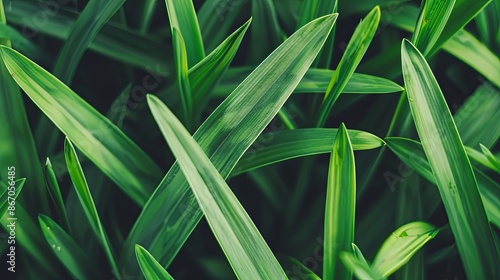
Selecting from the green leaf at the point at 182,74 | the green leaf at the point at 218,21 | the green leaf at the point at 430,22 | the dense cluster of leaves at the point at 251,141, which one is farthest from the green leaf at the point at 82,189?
the green leaf at the point at 430,22

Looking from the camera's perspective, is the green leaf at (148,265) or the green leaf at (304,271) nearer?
the green leaf at (148,265)

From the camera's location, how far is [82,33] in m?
0.65

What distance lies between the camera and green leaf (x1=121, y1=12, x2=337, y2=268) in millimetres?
548

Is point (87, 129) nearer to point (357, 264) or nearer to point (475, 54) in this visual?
point (357, 264)

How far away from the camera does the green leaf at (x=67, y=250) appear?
1.90ft

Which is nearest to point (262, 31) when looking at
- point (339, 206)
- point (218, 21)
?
point (218, 21)

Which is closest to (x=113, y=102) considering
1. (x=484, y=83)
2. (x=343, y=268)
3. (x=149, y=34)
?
(x=149, y=34)

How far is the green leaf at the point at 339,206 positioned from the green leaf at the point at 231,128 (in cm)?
7

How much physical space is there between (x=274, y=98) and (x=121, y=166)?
0.17 meters

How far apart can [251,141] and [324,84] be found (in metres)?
0.15

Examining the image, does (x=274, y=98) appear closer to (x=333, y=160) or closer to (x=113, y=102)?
(x=333, y=160)

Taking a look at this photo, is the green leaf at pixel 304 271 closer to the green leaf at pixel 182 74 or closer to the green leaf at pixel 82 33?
the green leaf at pixel 182 74

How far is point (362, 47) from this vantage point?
0.59m

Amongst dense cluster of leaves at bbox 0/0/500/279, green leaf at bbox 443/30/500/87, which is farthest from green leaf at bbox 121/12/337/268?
green leaf at bbox 443/30/500/87
